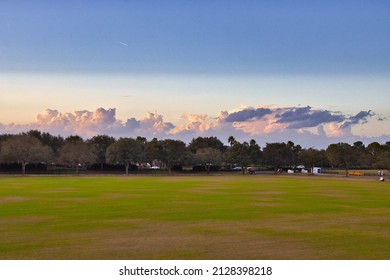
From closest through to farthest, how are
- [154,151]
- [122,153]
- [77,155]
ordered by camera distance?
[77,155], [122,153], [154,151]

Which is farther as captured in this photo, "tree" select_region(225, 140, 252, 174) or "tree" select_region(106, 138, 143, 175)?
"tree" select_region(225, 140, 252, 174)

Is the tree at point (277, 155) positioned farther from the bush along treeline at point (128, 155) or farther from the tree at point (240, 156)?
the tree at point (240, 156)

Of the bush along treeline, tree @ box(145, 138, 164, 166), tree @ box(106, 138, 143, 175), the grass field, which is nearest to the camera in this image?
the grass field

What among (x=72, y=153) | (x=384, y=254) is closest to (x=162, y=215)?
(x=384, y=254)

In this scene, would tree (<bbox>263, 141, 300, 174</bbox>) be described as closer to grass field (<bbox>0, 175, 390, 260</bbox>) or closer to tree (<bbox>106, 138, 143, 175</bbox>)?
tree (<bbox>106, 138, 143, 175</bbox>)

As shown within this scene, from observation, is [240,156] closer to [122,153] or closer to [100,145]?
[122,153]

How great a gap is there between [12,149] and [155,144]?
53.0 metres

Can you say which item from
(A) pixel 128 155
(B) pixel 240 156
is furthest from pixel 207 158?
(A) pixel 128 155

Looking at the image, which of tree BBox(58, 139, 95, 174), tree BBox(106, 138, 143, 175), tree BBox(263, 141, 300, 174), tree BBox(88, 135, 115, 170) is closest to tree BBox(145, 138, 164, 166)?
tree BBox(106, 138, 143, 175)

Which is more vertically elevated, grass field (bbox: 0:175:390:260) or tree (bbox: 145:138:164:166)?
tree (bbox: 145:138:164:166)

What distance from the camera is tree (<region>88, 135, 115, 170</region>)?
170m

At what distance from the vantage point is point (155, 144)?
174m

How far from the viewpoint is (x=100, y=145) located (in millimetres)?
182875
